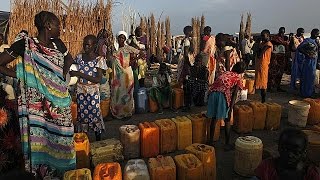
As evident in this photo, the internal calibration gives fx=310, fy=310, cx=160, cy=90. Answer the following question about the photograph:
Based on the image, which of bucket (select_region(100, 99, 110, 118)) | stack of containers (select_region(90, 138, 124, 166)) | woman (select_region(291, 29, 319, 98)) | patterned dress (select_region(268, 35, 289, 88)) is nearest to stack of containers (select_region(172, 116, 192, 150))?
stack of containers (select_region(90, 138, 124, 166))

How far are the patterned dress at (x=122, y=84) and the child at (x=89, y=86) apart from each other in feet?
5.64

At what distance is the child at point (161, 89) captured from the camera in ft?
22.5

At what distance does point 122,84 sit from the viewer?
639cm

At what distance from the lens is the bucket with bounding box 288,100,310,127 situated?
5.75 meters

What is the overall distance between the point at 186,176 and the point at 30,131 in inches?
68.6

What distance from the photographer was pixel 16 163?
343cm

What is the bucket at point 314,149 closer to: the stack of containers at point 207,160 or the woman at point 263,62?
the stack of containers at point 207,160

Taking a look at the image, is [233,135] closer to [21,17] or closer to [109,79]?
[109,79]

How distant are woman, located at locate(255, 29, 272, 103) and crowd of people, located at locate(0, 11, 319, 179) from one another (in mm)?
22

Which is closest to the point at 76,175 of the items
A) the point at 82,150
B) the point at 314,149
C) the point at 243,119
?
the point at 82,150

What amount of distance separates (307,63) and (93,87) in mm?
5733

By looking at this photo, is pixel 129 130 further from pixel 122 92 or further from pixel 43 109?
pixel 122 92

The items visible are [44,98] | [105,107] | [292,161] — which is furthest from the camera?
[105,107]

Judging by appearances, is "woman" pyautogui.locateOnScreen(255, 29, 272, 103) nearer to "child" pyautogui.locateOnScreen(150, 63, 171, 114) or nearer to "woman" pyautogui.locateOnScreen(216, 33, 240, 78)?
"woman" pyautogui.locateOnScreen(216, 33, 240, 78)
